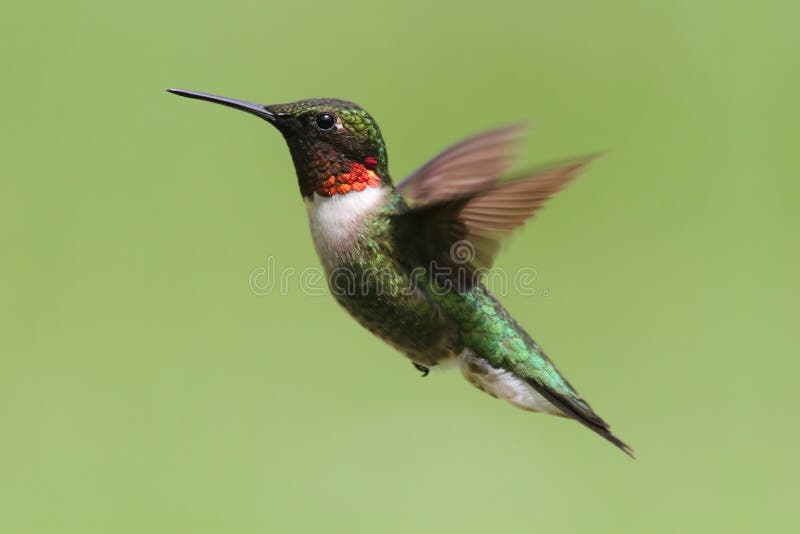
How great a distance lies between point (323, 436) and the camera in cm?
387

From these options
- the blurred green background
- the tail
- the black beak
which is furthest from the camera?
the blurred green background

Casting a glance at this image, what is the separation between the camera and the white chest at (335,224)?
6.12 ft

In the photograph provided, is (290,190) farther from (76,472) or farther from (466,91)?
(76,472)

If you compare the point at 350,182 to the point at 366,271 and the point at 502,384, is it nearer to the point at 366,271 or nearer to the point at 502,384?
the point at 366,271

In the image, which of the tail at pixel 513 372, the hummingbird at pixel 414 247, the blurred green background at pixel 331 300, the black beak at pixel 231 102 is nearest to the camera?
the black beak at pixel 231 102

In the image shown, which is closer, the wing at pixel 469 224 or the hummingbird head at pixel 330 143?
the wing at pixel 469 224

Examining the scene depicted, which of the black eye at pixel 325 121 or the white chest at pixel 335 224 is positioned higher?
the black eye at pixel 325 121

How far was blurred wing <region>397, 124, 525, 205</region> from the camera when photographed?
7.09 ft

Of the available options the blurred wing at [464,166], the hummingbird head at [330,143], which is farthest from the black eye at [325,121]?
the blurred wing at [464,166]

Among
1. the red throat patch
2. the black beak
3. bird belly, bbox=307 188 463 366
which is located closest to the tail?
bird belly, bbox=307 188 463 366

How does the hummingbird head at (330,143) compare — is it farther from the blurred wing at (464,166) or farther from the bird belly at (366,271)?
the blurred wing at (464,166)

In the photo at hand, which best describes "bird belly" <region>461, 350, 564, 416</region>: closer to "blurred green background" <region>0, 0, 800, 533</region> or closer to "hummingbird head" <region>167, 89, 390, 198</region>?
"hummingbird head" <region>167, 89, 390, 198</region>

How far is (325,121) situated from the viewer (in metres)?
1.83

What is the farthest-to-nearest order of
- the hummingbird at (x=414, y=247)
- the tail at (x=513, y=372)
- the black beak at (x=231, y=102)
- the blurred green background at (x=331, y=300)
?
Result: the blurred green background at (x=331, y=300) → the tail at (x=513, y=372) → the hummingbird at (x=414, y=247) → the black beak at (x=231, y=102)
